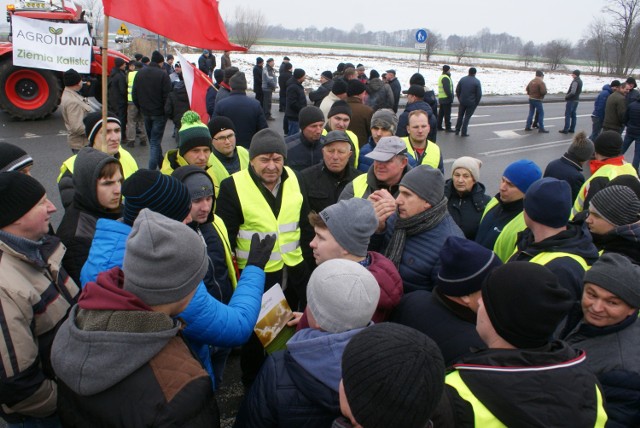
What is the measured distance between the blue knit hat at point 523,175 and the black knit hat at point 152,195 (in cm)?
242

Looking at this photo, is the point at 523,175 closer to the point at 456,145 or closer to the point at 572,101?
the point at 456,145

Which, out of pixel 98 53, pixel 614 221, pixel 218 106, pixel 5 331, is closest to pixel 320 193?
pixel 614 221

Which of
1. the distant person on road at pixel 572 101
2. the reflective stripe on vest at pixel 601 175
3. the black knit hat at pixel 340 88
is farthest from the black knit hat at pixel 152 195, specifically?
the distant person on road at pixel 572 101

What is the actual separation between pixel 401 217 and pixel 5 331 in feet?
6.95

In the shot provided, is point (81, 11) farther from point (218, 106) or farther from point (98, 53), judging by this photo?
point (218, 106)

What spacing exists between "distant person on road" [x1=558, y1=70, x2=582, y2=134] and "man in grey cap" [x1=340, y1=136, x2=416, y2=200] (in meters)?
13.1

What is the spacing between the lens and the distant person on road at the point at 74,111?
20.0ft

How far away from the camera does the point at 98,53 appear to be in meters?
11.8

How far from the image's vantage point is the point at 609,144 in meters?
4.84

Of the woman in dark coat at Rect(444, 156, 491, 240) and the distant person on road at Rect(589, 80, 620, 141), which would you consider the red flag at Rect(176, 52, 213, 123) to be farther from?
the distant person on road at Rect(589, 80, 620, 141)

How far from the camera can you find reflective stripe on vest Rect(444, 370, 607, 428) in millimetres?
1438

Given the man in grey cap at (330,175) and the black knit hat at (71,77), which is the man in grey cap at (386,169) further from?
the black knit hat at (71,77)

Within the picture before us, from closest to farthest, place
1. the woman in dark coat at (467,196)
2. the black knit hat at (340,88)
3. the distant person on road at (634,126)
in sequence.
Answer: the woman in dark coat at (467,196), the black knit hat at (340,88), the distant person on road at (634,126)

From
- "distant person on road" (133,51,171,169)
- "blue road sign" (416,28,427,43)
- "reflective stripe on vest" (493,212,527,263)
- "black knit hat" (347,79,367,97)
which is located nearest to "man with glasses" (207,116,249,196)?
"reflective stripe on vest" (493,212,527,263)
